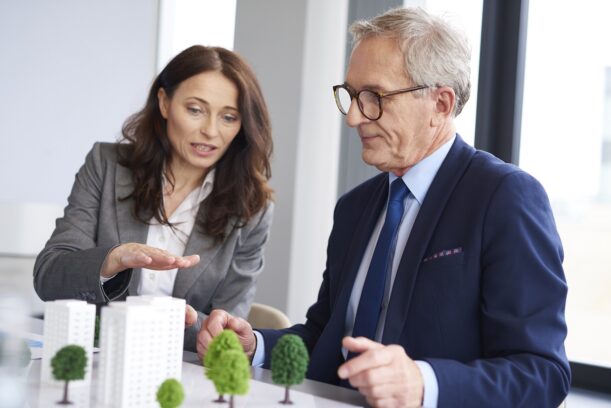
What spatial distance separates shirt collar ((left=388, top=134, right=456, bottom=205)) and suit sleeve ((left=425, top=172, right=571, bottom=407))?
254 mm

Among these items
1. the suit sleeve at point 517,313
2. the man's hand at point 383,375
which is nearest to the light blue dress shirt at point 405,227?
the suit sleeve at point 517,313

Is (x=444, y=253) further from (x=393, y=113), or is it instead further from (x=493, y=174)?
(x=393, y=113)

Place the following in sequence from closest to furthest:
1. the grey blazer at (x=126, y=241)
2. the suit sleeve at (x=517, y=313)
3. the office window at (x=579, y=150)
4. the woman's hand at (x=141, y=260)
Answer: the suit sleeve at (x=517, y=313) → the woman's hand at (x=141, y=260) → the grey blazer at (x=126, y=241) → the office window at (x=579, y=150)

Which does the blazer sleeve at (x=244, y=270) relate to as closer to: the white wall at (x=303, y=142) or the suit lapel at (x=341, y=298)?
the suit lapel at (x=341, y=298)

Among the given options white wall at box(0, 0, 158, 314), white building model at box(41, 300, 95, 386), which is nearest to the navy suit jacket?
white building model at box(41, 300, 95, 386)

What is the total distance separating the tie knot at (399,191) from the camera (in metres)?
1.90

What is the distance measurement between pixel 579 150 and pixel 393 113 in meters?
1.83

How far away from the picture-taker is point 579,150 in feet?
11.3

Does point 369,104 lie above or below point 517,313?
above

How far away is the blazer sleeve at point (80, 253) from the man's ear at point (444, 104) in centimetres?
94

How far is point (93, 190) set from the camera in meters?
2.60

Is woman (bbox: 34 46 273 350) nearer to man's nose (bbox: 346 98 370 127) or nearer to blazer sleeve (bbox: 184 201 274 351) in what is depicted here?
blazer sleeve (bbox: 184 201 274 351)

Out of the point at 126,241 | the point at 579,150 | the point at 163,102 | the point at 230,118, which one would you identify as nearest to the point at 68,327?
the point at 126,241

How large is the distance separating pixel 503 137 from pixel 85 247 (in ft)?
6.92
